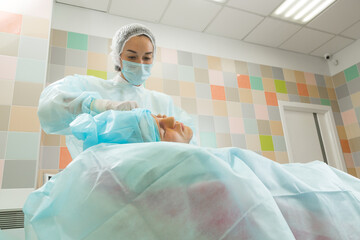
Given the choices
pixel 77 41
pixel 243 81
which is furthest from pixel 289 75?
pixel 77 41

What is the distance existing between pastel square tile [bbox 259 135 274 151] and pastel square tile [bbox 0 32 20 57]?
2315 millimetres

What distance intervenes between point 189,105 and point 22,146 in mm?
1470

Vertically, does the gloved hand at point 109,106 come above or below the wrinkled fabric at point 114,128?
above

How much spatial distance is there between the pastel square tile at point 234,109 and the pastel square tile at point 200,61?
0.46 meters

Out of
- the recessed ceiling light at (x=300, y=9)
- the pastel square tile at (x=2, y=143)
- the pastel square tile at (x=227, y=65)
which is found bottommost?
the pastel square tile at (x=2, y=143)

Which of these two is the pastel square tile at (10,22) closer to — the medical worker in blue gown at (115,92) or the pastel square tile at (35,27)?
the pastel square tile at (35,27)

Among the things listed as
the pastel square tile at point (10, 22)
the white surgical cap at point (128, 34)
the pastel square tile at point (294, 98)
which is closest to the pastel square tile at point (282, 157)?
the pastel square tile at point (294, 98)

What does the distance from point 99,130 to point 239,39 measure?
2.74 meters

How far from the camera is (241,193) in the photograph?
22.1 inches

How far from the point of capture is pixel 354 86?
3340 mm

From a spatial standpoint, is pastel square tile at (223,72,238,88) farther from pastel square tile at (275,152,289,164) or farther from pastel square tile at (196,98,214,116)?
pastel square tile at (275,152,289,164)

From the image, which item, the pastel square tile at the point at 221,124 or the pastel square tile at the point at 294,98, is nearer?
the pastel square tile at the point at 221,124

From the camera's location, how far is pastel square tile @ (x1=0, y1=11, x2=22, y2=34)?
1.92 m

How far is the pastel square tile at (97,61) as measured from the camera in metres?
2.40
